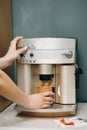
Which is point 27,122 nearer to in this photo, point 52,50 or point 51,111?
point 51,111

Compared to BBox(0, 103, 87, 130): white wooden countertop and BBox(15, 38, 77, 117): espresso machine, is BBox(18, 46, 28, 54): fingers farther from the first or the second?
BBox(0, 103, 87, 130): white wooden countertop

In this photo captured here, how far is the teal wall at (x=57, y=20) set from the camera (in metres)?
1.49

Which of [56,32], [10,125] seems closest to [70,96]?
[10,125]

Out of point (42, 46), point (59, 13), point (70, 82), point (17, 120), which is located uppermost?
point (59, 13)

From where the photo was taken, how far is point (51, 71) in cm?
120

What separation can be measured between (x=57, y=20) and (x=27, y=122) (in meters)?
0.69

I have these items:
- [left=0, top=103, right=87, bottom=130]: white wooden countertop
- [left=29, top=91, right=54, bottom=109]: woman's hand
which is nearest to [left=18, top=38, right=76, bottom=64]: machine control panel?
[left=29, top=91, right=54, bottom=109]: woman's hand

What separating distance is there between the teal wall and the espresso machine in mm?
308

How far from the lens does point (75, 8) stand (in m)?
1.49

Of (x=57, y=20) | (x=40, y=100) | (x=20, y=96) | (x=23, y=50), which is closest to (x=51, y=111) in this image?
(x=40, y=100)

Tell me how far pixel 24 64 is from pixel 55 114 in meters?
0.28

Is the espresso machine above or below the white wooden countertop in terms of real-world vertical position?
above

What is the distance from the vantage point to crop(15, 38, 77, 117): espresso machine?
1.16 meters

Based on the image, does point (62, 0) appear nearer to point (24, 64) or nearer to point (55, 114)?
point (24, 64)
